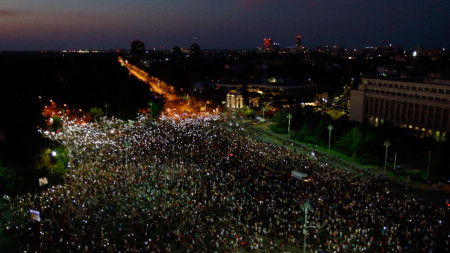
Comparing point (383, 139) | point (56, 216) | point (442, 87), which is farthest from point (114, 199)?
point (442, 87)

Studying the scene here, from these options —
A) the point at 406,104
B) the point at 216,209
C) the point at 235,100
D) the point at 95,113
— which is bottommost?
the point at 216,209

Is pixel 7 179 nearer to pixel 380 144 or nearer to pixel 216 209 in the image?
pixel 216 209

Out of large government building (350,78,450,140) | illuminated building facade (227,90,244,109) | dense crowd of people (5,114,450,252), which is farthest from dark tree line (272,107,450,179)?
illuminated building facade (227,90,244,109)

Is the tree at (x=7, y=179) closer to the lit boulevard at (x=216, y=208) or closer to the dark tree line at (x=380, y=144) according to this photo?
the lit boulevard at (x=216, y=208)

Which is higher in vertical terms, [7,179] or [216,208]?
[7,179]

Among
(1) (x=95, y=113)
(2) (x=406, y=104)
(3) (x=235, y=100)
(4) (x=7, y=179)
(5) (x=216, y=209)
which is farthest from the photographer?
(3) (x=235, y=100)

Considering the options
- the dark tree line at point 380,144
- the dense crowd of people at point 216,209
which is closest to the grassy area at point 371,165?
the dark tree line at point 380,144

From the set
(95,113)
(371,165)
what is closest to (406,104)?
(371,165)
